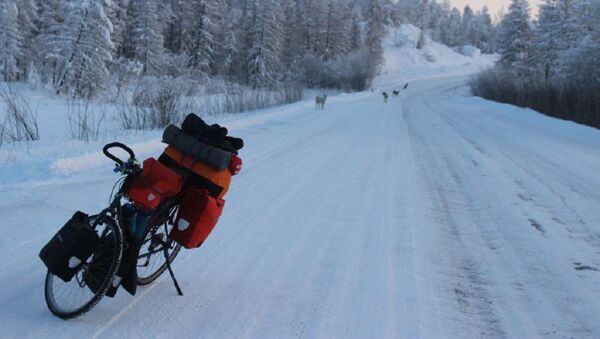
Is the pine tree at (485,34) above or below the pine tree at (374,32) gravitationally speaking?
above

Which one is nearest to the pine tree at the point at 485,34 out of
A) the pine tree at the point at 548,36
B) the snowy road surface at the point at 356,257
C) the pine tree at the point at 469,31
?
the pine tree at the point at 469,31

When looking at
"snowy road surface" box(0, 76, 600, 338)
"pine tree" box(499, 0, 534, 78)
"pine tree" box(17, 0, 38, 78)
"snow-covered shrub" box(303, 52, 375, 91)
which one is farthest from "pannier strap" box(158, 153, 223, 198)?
"snow-covered shrub" box(303, 52, 375, 91)

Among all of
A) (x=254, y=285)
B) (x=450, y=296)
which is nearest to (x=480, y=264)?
(x=450, y=296)

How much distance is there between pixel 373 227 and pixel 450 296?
5.98ft

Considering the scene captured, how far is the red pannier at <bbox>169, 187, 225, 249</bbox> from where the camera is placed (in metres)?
3.36

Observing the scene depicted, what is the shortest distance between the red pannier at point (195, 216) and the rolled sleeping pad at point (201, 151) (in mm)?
227

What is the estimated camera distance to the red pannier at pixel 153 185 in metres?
3.20

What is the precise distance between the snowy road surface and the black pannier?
0.37 meters

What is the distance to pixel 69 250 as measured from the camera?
3150 millimetres

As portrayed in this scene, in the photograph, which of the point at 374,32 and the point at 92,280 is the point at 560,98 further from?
the point at 374,32

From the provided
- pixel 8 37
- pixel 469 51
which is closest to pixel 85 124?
pixel 8 37

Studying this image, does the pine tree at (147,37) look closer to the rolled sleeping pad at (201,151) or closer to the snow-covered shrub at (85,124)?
the snow-covered shrub at (85,124)

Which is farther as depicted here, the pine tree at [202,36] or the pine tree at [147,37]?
the pine tree at [202,36]

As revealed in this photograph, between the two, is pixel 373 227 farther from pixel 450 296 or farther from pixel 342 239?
pixel 450 296
